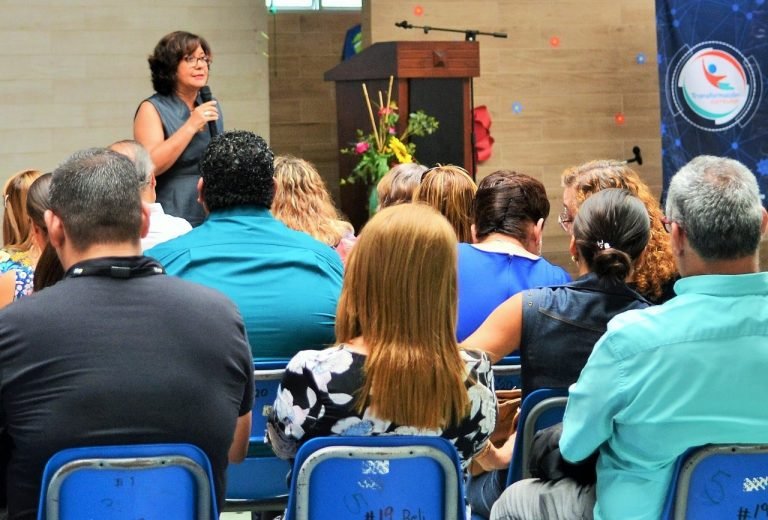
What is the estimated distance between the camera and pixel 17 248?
138 inches

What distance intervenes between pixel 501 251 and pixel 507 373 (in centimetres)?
57

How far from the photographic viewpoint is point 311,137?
33.4 feet

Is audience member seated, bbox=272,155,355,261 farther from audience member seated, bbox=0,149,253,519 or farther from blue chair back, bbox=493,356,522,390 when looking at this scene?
audience member seated, bbox=0,149,253,519

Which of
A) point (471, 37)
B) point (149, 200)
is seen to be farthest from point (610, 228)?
point (471, 37)

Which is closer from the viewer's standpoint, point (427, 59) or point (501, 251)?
point (501, 251)

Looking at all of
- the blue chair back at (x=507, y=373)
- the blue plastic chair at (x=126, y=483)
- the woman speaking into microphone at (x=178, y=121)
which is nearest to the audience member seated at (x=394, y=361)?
the blue plastic chair at (x=126, y=483)

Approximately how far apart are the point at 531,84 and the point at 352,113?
203cm

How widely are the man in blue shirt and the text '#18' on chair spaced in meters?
0.26

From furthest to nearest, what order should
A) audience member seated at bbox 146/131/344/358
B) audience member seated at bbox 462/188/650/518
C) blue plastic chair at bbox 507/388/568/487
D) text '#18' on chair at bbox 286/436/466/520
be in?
1. audience member seated at bbox 146/131/344/358
2. audience member seated at bbox 462/188/650/518
3. blue plastic chair at bbox 507/388/568/487
4. text '#18' on chair at bbox 286/436/466/520

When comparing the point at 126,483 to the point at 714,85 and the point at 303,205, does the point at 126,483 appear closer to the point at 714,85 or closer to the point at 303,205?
the point at 303,205

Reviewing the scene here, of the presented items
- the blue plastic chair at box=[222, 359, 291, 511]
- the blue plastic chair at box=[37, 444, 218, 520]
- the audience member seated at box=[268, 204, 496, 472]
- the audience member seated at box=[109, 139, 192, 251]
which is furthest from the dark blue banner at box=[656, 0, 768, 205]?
the blue plastic chair at box=[37, 444, 218, 520]

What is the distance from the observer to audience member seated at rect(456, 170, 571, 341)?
10.7 feet

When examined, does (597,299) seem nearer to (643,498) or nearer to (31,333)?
(643,498)

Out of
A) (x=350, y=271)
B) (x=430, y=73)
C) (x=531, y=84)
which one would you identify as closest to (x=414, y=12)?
(x=531, y=84)
